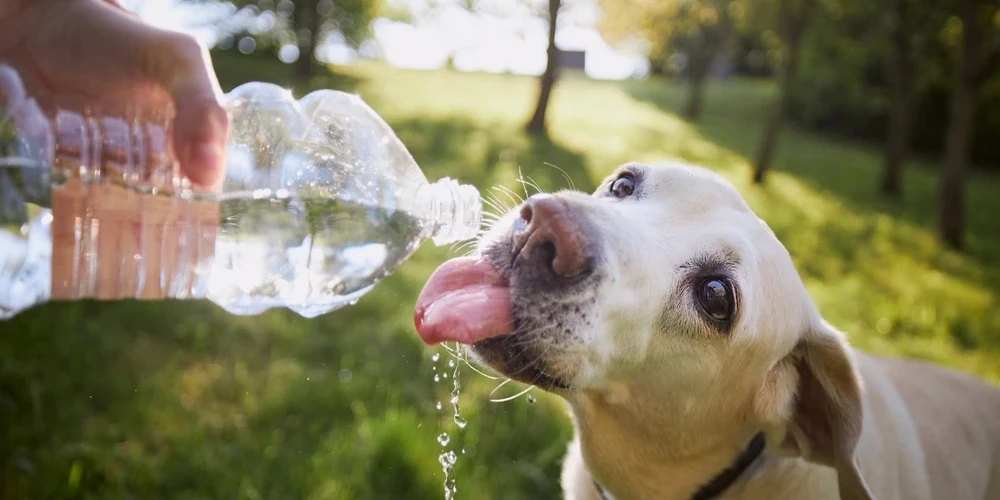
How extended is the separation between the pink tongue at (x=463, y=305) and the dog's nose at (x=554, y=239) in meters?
0.12

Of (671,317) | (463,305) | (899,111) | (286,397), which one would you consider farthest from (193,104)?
(899,111)

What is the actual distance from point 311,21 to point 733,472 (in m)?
15.6

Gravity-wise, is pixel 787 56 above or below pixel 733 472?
above

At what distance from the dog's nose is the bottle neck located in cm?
54

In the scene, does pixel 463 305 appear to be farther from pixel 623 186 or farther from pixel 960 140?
pixel 960 140

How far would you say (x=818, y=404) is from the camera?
2234mm

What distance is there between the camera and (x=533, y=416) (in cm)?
359

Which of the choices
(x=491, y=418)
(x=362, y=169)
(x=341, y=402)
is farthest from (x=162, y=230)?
(x=491, y=418)

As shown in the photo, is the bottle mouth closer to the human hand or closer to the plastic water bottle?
the plastic water bottle

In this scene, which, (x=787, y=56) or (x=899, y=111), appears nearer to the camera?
(x=787, y=56)

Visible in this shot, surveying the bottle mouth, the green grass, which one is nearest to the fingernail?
the bottle mouth

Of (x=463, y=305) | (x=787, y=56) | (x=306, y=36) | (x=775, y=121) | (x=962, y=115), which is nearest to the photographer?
(x=463, y=305)

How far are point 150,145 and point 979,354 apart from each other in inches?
243

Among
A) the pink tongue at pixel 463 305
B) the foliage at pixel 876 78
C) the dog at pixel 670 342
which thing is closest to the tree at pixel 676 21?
the foliage at pixel 876 78
